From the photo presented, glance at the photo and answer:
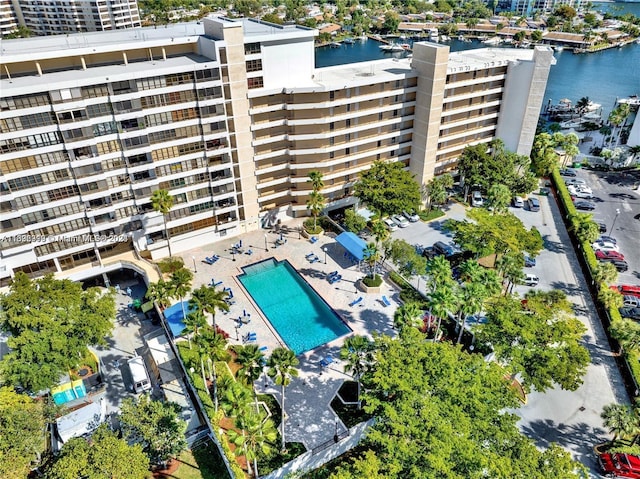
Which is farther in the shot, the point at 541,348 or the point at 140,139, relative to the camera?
the point at 140,139

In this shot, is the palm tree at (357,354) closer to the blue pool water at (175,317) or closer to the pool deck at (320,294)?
the pool deck at (320,294)

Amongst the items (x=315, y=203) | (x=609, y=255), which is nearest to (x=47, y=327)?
(x=315, y=203)

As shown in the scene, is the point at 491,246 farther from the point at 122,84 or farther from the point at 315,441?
the point at 122,84

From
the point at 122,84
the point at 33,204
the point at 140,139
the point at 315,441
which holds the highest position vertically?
the point at 122,84

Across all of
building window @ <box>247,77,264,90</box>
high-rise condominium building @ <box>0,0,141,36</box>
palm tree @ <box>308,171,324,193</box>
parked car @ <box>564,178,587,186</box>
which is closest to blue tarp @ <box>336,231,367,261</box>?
palm tree @ <box>308,171,324,193</box>

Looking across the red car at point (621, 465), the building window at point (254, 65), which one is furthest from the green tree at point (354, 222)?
the red car at point (621, 465)

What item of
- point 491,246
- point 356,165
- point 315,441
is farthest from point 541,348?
point 356,165
